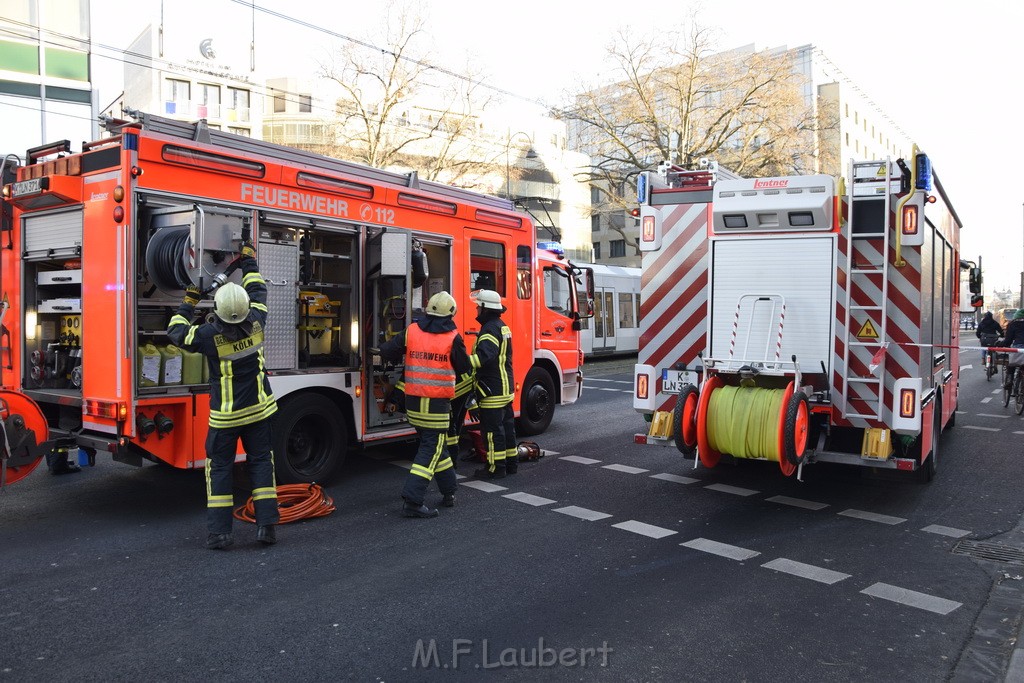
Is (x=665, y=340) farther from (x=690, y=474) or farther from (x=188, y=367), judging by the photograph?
(x=188, y=367)

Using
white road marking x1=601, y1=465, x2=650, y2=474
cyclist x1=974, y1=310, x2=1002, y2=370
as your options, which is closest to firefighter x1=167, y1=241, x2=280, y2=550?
white road marking x1=601, y1=465, x2=650, y2=474

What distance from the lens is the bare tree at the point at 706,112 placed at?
97.6 feet

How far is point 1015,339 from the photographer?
1266 cm

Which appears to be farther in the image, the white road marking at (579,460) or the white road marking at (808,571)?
the white road marking at (579,460)

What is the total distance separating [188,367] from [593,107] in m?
27.2

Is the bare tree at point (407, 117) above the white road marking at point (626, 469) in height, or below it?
above

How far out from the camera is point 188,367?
596 centimetres

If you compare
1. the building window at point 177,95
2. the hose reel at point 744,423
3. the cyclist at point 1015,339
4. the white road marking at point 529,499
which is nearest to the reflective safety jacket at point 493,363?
the white road marking at point 529,499

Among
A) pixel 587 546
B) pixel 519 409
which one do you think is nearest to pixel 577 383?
pixel 519 409

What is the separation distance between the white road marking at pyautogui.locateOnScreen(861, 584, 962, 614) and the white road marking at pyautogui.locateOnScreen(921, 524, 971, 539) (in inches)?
56.2

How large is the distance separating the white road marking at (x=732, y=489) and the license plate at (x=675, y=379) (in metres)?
0.98

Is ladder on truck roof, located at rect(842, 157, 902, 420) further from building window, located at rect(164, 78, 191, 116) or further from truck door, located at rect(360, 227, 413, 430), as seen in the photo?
building window, located at rect(164, 78, 191, 116)

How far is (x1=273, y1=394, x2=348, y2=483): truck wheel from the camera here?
21.6 ft

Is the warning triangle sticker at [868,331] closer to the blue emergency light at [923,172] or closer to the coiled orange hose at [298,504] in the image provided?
the blue emergency light at [923,172]
